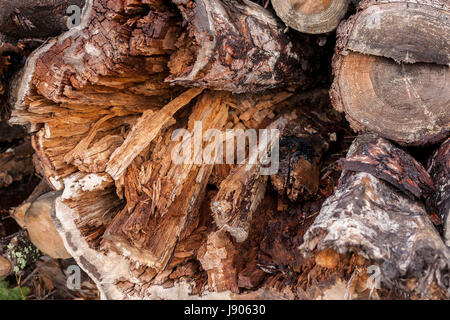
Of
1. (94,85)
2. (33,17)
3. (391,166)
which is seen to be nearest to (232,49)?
(94,85)

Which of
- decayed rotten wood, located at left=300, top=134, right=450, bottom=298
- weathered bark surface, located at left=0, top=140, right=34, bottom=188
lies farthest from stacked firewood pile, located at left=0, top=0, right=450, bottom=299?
weathered bark surface, located at left=0, top=140, right=34, bottom=188

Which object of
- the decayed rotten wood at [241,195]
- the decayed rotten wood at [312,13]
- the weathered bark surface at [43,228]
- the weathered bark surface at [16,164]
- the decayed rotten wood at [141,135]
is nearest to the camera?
the decayed rotten wood at [312,13]

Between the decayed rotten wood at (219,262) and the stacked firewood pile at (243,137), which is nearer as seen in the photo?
the stacked firewood pile at (243,137)

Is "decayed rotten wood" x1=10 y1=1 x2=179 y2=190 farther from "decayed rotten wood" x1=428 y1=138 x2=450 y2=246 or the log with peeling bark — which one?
"decayed rotten wood" x1=428 y1=138 x2=450 y2=246

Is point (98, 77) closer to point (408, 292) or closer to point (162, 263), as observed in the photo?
point (162, 263)

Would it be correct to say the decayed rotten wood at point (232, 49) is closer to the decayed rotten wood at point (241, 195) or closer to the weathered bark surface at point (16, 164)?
the decayed rotten wood at point (241, 195)

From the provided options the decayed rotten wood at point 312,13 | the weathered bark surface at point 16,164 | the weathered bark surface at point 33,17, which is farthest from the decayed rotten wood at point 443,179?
the weathered bark surface at point 16,164

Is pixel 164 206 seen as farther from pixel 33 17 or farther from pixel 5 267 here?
pixel 5 267
